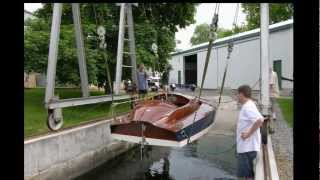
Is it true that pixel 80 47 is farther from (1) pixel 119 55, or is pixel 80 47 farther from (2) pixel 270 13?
(2) pixel 270 13

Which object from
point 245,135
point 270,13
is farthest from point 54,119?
point 270,13

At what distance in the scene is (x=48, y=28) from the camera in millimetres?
18000

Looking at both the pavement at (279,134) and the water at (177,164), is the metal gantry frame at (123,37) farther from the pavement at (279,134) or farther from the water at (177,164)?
the pavement at (279,134)

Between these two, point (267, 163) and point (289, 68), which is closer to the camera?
point (267, 163)

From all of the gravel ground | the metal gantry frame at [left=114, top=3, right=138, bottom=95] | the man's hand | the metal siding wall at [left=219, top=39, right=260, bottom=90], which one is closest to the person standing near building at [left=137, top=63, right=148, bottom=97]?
the metal gantry frame at [left=114, top=3, right=138, bottom=95]

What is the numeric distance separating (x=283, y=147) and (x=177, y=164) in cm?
370

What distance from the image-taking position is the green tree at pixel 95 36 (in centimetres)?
1652

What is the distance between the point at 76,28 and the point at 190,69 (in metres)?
28.0

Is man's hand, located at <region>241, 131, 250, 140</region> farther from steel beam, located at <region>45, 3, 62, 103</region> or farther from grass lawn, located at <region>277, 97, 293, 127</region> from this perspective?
grass lawn, located at <region>277, 97, 293, 127</region>

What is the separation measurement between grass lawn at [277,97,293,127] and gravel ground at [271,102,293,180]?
0.22m

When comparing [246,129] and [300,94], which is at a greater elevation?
[300,94]

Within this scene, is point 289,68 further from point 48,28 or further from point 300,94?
point 300,94

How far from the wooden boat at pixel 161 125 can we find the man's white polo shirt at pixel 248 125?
3610 millimetres
